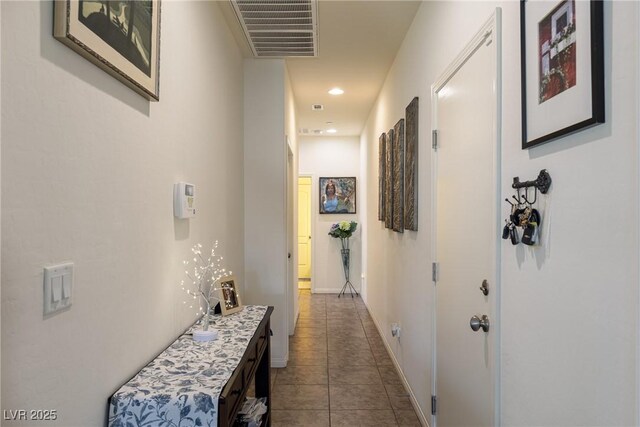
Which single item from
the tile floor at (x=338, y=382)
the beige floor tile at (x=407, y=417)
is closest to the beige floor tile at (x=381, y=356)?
the tile floor at (x=338, y=382)

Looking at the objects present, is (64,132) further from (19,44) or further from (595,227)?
(595,227)

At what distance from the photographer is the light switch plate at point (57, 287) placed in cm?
88

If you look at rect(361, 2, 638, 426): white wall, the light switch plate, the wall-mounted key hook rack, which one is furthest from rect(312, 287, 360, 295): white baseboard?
the light switch plate

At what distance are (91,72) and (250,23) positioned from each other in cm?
186

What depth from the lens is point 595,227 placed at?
896 mm

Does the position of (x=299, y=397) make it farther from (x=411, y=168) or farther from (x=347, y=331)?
(x=411, y=168)

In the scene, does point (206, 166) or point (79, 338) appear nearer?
point (79, 338)

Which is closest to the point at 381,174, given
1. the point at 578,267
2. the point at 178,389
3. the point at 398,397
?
the point at 398,397

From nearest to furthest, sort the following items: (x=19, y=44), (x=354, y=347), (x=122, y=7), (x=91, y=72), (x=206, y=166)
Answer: (x=19, y=44) → (x=91, y=72) → (x=122, y=7) → (x=206, y=166) → (x=354, y=347)

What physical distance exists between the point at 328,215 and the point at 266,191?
3.29m

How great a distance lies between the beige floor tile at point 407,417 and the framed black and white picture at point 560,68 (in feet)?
6.73

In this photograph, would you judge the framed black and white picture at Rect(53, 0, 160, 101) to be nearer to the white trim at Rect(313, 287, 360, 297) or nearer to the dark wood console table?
the dark wood console table

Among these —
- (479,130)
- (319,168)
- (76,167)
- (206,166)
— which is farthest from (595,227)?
(319,168)

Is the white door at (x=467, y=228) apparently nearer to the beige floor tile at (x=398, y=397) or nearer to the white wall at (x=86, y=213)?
the beige floor tile at (x=398, y=397)
